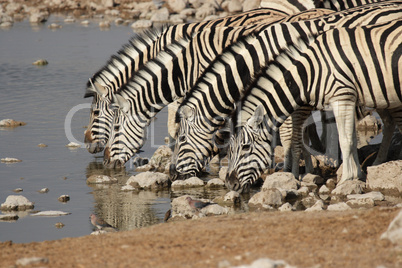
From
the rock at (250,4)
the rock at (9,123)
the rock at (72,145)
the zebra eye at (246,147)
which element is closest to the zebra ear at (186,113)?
the zebra eye at (246,147)

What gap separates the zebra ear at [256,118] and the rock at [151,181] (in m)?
1.53

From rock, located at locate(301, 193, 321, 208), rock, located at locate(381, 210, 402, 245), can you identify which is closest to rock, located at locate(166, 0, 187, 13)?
rock, located at locate(301, 193, 321, 208)

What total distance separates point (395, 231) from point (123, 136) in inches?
236

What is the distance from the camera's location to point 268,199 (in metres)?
8.30

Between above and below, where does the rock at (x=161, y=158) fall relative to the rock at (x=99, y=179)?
above

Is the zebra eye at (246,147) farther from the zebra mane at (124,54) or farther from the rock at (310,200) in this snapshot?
the zebra mane at (124,54)

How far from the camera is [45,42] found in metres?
23.6

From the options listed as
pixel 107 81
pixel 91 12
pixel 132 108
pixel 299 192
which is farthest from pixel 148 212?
pixel 91 12

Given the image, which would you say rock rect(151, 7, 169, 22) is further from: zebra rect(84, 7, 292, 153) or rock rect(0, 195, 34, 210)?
rock rect(0, 195, 34, 210)

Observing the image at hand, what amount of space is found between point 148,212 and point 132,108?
278 centimetres

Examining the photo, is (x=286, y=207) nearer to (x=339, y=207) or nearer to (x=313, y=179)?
(x=339, y=207)

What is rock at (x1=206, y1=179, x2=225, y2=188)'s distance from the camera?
9.38 meters

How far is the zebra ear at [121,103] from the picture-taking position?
10531mm

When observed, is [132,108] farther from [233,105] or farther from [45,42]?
[45,42]
